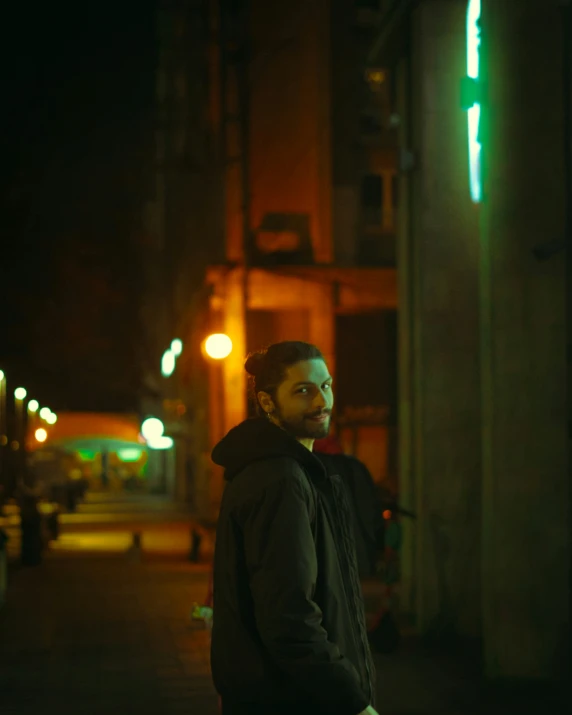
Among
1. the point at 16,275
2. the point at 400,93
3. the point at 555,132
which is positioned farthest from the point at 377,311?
the point at 555,132

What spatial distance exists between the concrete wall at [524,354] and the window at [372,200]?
18.2 metres

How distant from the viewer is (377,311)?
26203 mm

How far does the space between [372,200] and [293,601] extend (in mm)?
25231

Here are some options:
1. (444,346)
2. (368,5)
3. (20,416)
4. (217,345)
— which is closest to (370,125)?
(368,5)

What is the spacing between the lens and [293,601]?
3.22 meters

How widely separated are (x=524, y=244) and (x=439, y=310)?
2625 mm

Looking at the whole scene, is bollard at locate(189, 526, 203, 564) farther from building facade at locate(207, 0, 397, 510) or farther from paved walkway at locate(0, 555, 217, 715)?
building facade at locate(207, 0, 397, 510)

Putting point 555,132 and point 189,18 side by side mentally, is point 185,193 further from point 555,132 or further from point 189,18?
point 555,132

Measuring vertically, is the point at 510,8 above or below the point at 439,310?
above

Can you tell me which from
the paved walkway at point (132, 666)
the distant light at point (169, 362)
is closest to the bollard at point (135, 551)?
the paved walkway at point (132, 666)

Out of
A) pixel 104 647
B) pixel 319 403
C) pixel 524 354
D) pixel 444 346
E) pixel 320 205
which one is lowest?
pixel 104 647

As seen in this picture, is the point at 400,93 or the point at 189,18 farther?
the point at 189,18

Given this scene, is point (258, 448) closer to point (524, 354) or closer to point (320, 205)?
point (524, 354)

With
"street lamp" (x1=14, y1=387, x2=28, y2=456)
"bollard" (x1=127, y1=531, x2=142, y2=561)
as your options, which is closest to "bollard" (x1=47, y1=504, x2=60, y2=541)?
"bollard" (x1=127, y1=531, x2=142, y2=561)
